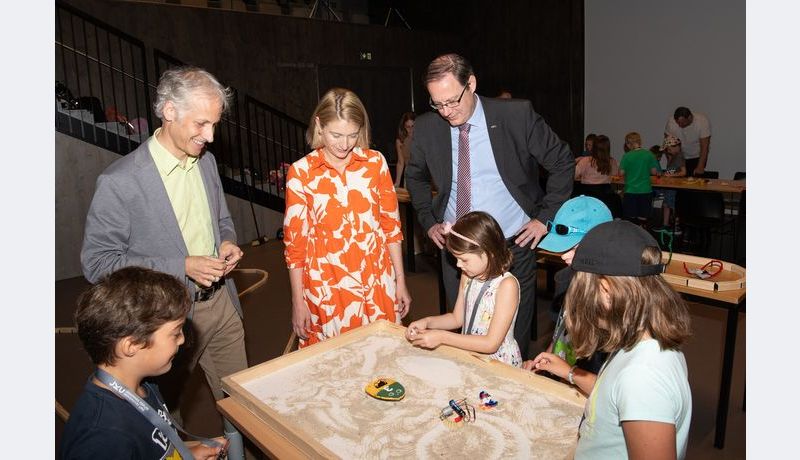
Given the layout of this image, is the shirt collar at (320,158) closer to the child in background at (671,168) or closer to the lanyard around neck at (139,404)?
the lanyard around neck at (139,404)

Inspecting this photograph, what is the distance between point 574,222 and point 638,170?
461 cm

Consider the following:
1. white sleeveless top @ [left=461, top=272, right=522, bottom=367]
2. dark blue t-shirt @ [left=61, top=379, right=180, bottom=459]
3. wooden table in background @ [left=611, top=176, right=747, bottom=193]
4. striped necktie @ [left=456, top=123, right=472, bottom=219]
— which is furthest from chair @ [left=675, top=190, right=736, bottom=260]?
dark blue t-shirt @ [left=61, top=379, right=180, bottom=459]

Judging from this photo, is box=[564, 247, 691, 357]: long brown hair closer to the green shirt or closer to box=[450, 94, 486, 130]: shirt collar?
box=[450, 94, 486, 130]: shirt collar

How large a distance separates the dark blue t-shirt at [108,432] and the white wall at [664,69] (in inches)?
360

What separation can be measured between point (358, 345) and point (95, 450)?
3.15 ft

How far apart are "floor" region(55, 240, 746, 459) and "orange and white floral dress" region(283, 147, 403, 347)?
69cm

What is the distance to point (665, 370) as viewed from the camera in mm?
1262

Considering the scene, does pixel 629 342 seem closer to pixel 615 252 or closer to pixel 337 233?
pixel 615 252

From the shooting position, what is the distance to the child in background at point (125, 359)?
142 cm

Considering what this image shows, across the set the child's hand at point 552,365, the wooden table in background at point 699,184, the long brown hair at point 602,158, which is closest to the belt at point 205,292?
the child's hand at point 552,365

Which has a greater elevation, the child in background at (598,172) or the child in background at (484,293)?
the child in background at (598,172)

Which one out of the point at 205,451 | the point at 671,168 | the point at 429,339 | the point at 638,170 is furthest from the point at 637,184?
the point at 205,451

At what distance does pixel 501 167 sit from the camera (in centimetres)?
274

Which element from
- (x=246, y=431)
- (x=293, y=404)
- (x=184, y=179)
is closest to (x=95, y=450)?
(x=246, y=431)
